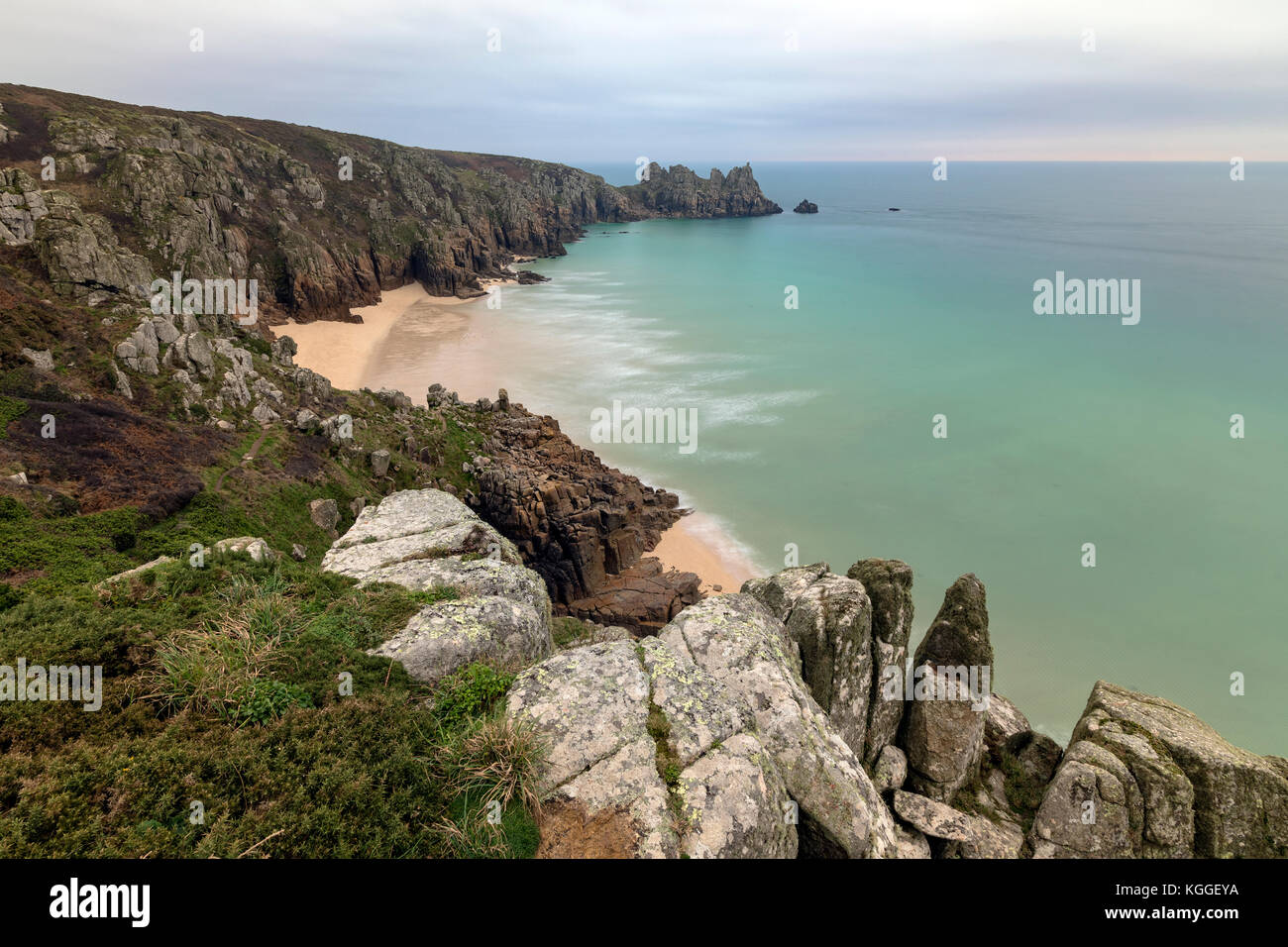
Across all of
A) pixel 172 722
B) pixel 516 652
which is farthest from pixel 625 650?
pixel 172 722

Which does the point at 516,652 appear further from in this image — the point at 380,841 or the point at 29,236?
the point at 29,236

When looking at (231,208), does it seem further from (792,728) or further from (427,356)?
(792,728)

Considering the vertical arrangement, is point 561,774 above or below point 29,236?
below

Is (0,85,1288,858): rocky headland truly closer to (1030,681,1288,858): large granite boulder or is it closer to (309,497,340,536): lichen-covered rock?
(1030,681,1288,858): large granite boulder

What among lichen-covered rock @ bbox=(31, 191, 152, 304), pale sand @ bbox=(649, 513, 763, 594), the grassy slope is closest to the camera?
the grassy slope

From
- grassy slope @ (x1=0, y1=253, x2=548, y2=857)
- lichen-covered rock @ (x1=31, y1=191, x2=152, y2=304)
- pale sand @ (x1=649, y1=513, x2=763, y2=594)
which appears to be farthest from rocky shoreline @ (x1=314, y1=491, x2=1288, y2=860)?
lichen-covered rock @ (x1=31, y1=191, x2=152, y2=304)

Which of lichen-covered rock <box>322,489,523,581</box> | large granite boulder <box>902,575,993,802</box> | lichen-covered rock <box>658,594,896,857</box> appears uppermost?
lichen-covered rock <box>322,489,523,581</box>
